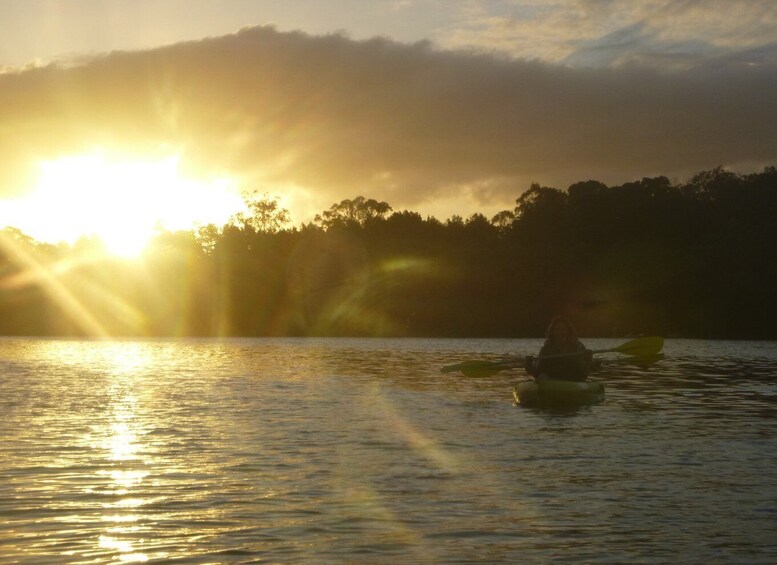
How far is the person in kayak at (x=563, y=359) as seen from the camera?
1947cm

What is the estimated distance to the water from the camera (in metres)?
7.82

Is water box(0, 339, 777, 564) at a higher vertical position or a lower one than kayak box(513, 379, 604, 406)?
lower

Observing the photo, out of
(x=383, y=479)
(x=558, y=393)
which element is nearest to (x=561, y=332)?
(x=558, y=393)

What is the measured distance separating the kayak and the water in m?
0.41

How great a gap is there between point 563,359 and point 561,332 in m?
0.54

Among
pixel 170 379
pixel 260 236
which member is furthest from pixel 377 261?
pixel 170 379

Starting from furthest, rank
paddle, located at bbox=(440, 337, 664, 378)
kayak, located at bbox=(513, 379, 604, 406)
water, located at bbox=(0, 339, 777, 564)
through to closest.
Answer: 1. paddle, located at bbox=(440, 337, 664, 378)
2. kayak, located at bbox=(513, 379, 604, 406)
3. water, located at bbox=(0, 339, 777, 564)

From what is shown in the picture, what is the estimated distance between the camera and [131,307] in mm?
84438

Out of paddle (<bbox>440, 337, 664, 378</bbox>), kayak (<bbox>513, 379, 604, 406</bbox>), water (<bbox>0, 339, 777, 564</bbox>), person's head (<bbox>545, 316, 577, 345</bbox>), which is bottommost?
water (<bbox>0, 339, 777, 564</bbox>)

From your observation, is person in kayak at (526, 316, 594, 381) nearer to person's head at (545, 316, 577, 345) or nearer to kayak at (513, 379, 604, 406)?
person's head at (545, 316, 577, 345)

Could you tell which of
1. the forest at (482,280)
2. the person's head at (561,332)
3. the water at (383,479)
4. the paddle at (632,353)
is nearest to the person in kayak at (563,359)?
the person's head at (561,332)

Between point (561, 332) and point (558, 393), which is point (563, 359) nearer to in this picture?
point (561, 332)

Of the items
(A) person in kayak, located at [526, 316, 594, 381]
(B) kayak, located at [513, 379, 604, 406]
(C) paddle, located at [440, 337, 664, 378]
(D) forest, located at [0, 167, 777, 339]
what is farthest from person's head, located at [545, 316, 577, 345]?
(D) forest, located at [0, 167, 777, 339]

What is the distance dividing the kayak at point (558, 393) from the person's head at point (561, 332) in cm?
92
